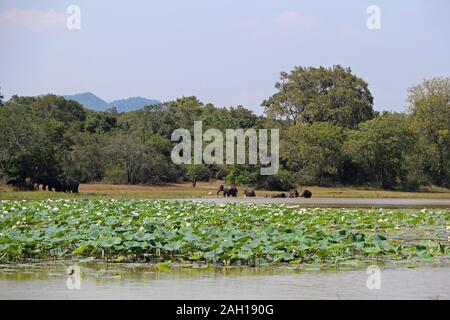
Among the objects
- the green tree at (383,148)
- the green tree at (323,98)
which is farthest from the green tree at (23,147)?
the green tree at (323,98)

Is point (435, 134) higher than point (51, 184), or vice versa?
point (435, 134)

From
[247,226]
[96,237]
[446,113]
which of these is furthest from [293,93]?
[96,237]

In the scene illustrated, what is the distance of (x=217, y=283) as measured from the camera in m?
11.3

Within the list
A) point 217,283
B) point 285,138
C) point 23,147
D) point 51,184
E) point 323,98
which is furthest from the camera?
point 323,98

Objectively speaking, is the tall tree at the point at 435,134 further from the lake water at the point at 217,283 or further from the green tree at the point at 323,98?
the lake water at the point at 217,283

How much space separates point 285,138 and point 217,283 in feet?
170

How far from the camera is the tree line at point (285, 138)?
49828mm

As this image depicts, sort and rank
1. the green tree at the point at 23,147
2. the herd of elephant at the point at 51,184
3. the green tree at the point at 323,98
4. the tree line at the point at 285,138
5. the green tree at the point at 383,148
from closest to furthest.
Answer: the green tree at the point at 23,147 → the herd of elephant at the point at 51,184 → the tree line at the point at 285,138 → the green tree at the point at 383,148 → the green tree at the point at 323,98

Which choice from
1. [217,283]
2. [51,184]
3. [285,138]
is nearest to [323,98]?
[285,138]

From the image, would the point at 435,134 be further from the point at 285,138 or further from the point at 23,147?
the point at 23,147

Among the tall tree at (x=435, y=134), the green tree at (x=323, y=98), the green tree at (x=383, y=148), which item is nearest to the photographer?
the green tree at (x=383, y=148)

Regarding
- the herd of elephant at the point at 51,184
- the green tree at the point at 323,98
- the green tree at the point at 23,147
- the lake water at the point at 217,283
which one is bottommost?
the lake water at the point at 217,283

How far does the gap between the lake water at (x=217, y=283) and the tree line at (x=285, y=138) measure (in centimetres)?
3101

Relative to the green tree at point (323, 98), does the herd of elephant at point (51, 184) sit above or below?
below
